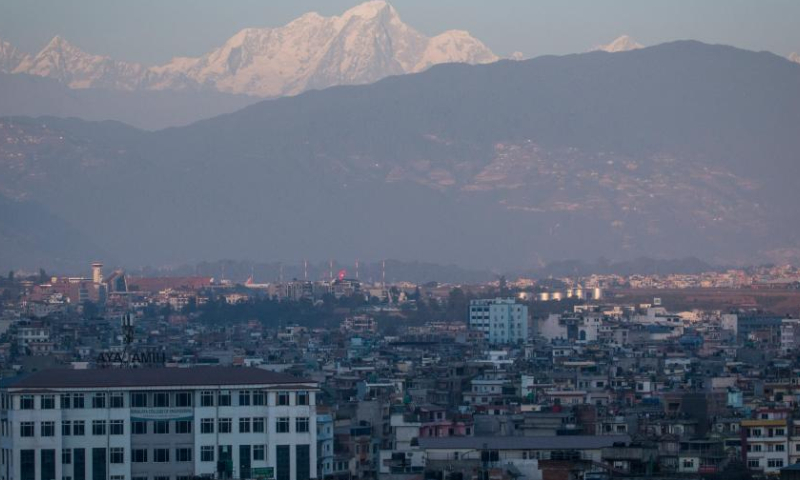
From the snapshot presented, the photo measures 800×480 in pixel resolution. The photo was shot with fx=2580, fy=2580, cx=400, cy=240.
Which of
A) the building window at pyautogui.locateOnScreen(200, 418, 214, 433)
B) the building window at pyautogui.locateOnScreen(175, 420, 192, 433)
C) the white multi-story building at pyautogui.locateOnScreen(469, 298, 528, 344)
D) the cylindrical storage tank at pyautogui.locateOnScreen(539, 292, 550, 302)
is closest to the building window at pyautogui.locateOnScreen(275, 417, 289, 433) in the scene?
the building window at pyautogui.locateOnScreen(200, 418, 214, 433)

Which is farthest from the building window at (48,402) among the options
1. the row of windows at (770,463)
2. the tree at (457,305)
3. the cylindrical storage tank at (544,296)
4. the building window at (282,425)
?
the cylindrical storage tank at (544,296)

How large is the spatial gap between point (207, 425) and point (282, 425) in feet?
3.03

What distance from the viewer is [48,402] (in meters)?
31.5

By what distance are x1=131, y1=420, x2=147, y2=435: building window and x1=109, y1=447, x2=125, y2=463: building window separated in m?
0.30

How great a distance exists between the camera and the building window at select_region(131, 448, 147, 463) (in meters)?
31.7

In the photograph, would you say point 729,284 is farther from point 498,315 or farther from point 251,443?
point 251,443

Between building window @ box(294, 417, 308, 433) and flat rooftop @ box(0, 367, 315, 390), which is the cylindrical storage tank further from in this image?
building window @ box(294, 417, 308, 433)

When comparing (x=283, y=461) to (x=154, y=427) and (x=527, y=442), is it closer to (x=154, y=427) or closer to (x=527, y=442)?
(x=154, y=427)

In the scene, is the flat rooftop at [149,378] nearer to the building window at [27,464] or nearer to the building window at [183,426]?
the building window at [183,426]

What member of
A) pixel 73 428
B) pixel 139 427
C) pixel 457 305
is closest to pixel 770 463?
pixel 139 427

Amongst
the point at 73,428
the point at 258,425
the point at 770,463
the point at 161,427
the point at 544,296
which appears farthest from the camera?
the point at 544,296

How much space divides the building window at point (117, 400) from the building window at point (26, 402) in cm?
99

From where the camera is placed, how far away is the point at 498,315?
11025cm

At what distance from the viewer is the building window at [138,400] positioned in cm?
3183
